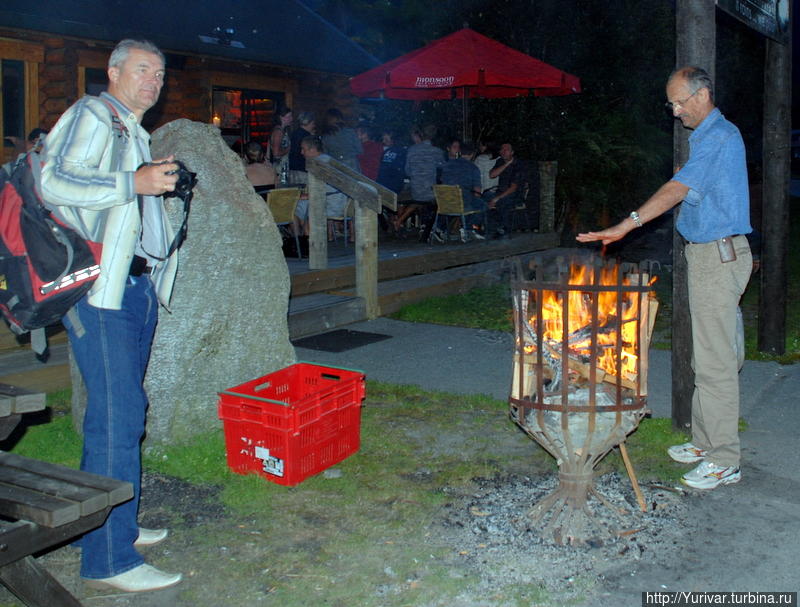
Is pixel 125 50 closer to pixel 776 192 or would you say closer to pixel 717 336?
pixel 717 336

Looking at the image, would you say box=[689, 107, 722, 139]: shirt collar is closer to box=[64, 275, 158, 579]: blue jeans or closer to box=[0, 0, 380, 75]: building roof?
box=[64, 275, 158, 579]: blue jeans

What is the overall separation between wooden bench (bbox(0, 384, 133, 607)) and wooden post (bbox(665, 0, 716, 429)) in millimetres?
3532

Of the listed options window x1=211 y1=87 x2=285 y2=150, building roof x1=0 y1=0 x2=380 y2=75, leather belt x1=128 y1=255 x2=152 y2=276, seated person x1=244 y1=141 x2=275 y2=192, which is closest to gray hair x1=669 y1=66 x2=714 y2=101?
leather belt x1=128 y1=255 x2=152 y2=276

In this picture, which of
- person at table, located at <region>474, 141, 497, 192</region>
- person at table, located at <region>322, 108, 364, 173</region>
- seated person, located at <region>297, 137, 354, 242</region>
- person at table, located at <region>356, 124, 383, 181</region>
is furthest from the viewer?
person at table, located at <region>356, 124, 383, 181</region>

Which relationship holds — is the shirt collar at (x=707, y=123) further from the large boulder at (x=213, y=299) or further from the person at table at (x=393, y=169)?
the person at table at (x=393, y=169)

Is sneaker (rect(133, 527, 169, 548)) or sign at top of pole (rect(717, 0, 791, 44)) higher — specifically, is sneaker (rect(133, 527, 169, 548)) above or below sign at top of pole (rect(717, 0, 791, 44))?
below

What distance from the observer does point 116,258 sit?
3426mm

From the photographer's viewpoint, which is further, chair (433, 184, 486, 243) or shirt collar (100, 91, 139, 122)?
chair (433, 184, 486, 243)

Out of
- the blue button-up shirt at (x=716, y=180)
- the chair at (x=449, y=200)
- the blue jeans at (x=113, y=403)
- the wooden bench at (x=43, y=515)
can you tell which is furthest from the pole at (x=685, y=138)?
the chair at (x=449, y=200)

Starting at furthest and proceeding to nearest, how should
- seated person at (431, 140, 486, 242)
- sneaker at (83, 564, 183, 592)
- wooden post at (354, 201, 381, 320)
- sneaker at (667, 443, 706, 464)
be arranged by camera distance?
seated person at (431, 140, 486, 242) < wooden post at (354, 201, 381, 320) < sneaker at (667, 443, 706, 464) < sneaker at (83, 564, 183, 592)

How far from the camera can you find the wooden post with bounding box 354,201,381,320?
8.92m

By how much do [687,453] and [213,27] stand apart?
409 inches

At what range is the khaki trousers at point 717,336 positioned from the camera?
4594mm

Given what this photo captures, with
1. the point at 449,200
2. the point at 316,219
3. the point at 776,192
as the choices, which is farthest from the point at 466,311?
the point at 776,192
